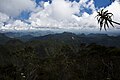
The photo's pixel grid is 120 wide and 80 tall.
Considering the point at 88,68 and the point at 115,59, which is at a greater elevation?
the point at 115,59

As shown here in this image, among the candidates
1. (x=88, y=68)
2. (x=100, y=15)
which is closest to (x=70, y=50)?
(x=88, y=68)

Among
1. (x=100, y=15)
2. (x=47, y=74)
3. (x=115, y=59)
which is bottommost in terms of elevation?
(x=47, y=74)

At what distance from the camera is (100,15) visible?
639 inches

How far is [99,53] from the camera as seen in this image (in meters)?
92.3

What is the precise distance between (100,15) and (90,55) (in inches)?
3160

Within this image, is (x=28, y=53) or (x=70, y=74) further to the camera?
(x=28, y=53)

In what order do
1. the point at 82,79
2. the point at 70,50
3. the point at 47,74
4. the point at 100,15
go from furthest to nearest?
the point at 70,50 → the point at 47,74 → the point at 82,79 → the point at 100,15

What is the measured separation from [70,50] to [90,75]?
61.0m

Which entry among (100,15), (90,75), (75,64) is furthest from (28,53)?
(100,15)

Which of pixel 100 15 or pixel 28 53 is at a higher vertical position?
pixel 100 15

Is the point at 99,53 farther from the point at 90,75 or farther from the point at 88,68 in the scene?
the point at 90,75

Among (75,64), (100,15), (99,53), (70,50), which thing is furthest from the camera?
(70,50)

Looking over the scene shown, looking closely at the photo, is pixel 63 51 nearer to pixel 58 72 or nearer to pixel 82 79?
pixel 58 72

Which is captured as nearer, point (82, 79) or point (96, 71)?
point (82, 79)
